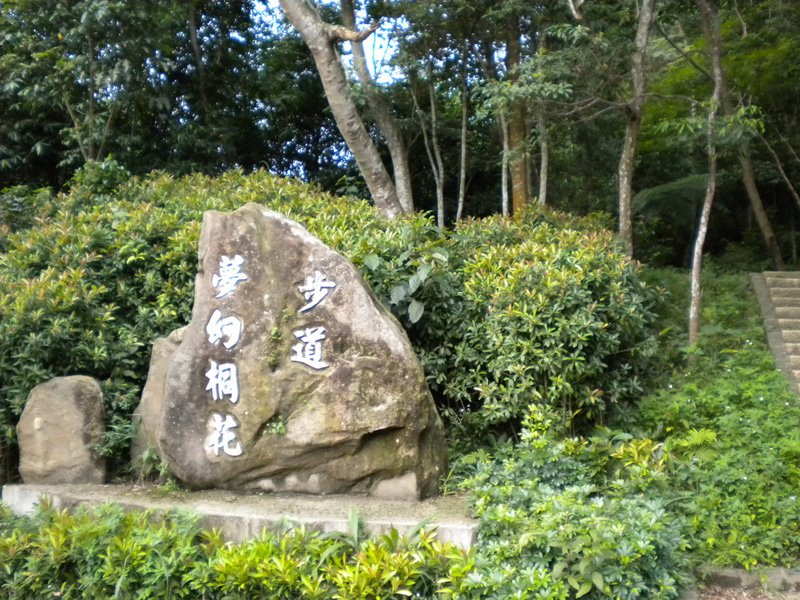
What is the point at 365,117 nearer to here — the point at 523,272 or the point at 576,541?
the point at 523,272

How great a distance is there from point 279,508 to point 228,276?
156cm

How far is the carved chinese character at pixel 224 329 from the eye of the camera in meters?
5.34

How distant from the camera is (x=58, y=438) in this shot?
592 centimetres

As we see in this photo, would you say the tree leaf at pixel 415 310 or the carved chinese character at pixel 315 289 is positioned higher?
the carved chinese character at pixel 315 289

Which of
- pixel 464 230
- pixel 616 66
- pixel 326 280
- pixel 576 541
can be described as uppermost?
pixel 616 66

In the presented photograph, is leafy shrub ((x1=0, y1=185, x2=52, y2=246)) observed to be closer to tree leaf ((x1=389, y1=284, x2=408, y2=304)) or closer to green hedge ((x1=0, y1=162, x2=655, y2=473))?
green hedge ((x1=0, y1=162, x2=655, y2=473))

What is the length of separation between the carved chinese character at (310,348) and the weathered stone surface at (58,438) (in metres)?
1.80

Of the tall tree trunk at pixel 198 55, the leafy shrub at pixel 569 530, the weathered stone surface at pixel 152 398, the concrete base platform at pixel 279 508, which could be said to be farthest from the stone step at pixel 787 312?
the tall tree trunk at pixel 198 55

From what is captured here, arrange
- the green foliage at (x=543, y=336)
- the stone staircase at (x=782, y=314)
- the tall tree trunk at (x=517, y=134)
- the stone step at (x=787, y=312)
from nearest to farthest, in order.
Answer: the green foliage at (x=543, y=336) → the stone staircase at (x=782, y=314) → the stone step at (x=787, y=312) → the tall tree trunk at (x=517, y=134)

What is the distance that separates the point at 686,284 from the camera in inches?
365

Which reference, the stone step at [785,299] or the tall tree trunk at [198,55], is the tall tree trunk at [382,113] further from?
the stone step at [785,299]

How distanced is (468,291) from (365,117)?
19.9 feet

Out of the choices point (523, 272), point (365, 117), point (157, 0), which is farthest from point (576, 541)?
point (157, 0)

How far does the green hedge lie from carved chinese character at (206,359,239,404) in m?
1.14
